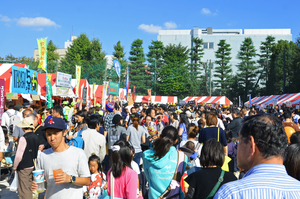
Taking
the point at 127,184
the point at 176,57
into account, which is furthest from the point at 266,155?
the point at 176,57

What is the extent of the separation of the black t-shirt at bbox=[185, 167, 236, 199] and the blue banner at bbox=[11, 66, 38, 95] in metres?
10.8

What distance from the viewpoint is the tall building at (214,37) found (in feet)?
186

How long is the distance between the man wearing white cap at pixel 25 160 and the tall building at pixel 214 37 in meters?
53.8

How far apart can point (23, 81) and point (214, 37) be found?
5069 cm

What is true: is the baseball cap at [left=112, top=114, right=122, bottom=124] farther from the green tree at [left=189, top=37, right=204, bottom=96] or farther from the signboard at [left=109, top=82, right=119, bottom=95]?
the green tree at [left=189, top=37, right=204, bottom=96]

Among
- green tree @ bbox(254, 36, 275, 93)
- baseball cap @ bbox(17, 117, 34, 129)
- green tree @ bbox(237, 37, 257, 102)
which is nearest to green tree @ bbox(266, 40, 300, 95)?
green tree @ bbox(254, 36, 275, 93)

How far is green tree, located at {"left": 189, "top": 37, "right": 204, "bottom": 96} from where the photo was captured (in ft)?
163

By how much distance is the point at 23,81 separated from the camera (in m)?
12.1

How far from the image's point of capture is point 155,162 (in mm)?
3240

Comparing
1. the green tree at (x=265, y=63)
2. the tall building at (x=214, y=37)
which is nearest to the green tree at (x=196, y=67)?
the tall building at (x=214, y=37)

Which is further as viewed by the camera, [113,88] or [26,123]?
[113,88]

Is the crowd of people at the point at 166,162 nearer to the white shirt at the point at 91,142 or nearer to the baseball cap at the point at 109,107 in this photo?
the white shirt at the point at 91,142

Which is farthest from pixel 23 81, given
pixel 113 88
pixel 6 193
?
pixel 113 88

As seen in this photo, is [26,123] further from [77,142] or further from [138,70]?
[138,70]
